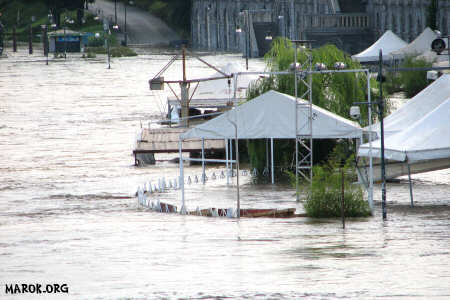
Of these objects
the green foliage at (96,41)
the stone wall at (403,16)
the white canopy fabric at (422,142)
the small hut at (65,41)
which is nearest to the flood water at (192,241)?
the white canopy fabric at (422,142)

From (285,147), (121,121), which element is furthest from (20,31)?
(285,147)

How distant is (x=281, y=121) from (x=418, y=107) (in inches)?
172

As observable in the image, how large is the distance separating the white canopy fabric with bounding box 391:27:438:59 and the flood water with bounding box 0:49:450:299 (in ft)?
118

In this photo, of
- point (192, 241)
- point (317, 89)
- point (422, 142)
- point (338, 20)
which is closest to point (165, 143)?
point (317, 89)

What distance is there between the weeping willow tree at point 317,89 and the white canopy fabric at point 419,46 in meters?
35.5

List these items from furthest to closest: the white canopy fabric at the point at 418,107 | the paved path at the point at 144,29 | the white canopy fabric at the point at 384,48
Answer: the paved path at the point at 144,29, the white canopy fabric at the point at 384,48, the white canopy fabric at the point at 418,107

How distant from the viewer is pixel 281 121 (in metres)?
34.6

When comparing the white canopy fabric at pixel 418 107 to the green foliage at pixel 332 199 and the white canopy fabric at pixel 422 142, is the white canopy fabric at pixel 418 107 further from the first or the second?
the green foliage at pixel 332 199

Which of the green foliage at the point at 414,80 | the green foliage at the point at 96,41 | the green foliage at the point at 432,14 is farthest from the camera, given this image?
the green foliage at the point at 96,41

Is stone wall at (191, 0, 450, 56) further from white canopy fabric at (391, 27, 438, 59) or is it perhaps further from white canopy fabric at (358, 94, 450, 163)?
white canopy fabric at (358, 94, 450, 163)

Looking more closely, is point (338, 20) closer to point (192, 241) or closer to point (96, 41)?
point (96, 41)

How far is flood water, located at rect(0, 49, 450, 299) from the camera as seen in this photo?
60.3ft

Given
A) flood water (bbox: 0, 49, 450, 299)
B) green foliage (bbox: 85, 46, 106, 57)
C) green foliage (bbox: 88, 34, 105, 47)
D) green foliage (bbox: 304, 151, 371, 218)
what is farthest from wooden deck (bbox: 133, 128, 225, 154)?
green foliage (bbox: 88, 34, 105, 47)

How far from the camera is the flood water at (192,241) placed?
60.3 feet
